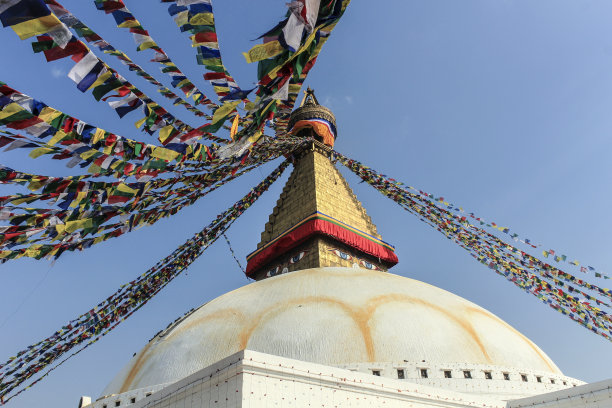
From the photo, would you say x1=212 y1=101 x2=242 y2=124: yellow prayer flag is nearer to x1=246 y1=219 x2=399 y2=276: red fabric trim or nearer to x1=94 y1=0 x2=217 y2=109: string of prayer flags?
x1=94 y1=0 x2=217 y2=109: string of prayer flags

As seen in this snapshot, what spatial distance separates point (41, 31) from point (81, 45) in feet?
1.30

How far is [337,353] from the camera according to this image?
532 centimetres

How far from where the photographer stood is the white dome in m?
5.48

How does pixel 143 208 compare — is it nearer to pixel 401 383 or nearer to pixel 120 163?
pixel 120 163

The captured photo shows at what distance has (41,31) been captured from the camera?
2.61 meters

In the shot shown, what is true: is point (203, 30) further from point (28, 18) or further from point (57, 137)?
point (57, 137)

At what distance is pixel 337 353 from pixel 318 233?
509 centimetres

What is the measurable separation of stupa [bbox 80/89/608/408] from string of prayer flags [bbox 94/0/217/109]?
2887 millimetres

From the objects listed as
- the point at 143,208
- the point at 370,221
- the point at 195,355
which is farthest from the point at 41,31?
the point at 370,221

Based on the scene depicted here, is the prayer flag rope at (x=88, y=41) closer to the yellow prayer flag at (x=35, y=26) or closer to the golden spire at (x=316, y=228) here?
the yellow prayer flag at (x=35, y=26)

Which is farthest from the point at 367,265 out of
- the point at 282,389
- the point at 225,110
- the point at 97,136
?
the point at 225,110

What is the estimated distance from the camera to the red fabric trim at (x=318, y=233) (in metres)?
10.4

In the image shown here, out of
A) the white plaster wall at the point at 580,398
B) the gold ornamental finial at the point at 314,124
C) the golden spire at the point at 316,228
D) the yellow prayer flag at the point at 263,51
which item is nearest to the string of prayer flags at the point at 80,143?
the yellow prayer flag at the point at 263,51

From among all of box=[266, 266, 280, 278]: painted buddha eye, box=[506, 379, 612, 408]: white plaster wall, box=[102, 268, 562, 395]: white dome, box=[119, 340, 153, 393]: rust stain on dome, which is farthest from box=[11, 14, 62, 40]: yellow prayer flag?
box=[266, 266, 280, 278]: painted buddha eye
